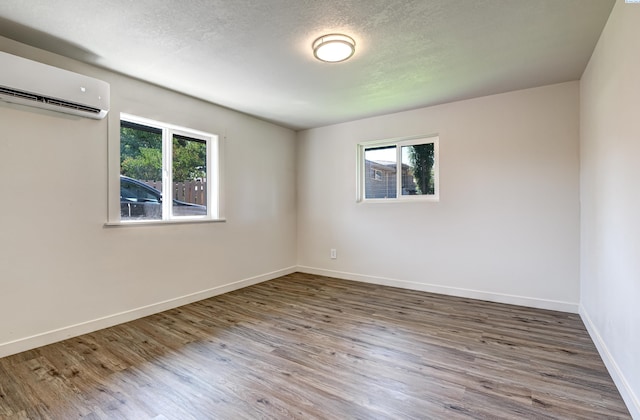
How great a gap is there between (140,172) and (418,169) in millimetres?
3371

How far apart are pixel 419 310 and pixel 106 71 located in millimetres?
3887

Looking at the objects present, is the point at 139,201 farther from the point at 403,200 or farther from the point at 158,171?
the point at 403,200

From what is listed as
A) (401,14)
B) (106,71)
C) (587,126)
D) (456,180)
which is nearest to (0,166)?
(106,71)

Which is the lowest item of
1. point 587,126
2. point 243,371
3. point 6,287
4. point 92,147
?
point 243,371

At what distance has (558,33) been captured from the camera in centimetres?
222

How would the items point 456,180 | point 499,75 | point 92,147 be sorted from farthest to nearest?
point 456,180 → point 499,75 → point 92,147

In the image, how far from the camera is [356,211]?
452 centimetres

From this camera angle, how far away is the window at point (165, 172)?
3043 millimetres

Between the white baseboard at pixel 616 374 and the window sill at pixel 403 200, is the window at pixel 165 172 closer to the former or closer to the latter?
the window sill at pixel 403 200

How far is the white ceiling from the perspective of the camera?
192cm

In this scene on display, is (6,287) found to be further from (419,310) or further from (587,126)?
(587,126)

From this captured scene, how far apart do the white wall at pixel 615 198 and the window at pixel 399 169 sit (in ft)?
5.23

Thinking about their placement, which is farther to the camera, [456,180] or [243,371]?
[456,180]

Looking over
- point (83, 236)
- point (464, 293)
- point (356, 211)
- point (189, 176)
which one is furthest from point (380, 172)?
point (83, 236)
